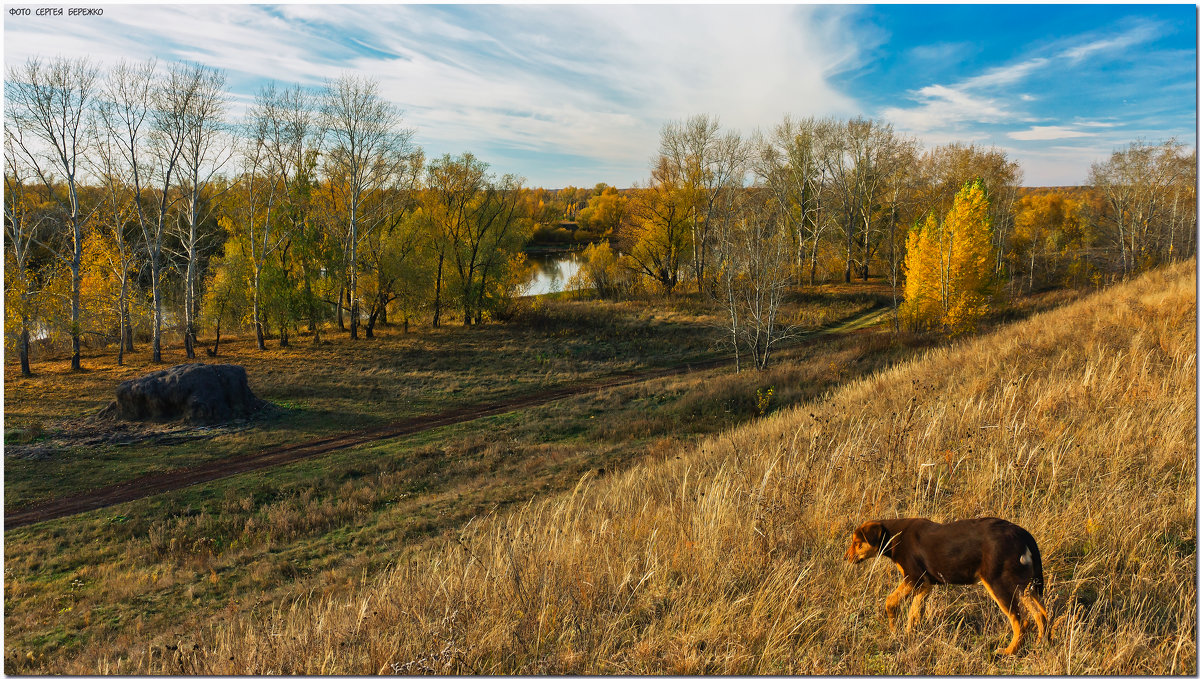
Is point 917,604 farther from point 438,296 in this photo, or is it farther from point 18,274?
point 438,296

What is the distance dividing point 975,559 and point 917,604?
0.47 m

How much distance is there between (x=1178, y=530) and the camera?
350 centimetres

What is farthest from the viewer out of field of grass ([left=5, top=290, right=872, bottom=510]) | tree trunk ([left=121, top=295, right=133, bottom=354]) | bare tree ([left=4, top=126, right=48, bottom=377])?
tree trunk ([left=121, top=295, right=133, bottom=354])

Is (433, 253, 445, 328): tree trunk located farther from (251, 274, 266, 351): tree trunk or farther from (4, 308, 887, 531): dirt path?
(4, 308, 887, 531): dirt path

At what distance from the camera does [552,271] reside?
72062 millimetres

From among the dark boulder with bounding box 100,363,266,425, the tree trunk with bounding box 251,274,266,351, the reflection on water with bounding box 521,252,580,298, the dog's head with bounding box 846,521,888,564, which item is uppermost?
the reflection on water with bounding box 521,252,580,298

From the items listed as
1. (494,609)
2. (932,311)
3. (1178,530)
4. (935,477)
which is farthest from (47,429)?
(932,311)

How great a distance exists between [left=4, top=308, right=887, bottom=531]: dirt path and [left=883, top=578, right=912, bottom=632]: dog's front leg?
624 inches

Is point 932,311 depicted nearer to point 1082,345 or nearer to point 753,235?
point 753,235

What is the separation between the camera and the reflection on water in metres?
60.0

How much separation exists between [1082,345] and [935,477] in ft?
21.5

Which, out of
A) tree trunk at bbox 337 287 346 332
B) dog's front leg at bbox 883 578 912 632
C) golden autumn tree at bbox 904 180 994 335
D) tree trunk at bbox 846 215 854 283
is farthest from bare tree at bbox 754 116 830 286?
dog's front leg at bbox 883 578 912 632

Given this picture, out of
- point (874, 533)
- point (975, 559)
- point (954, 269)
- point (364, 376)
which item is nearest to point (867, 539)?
point (874, 533)

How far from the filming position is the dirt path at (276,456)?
12172 millimetres
